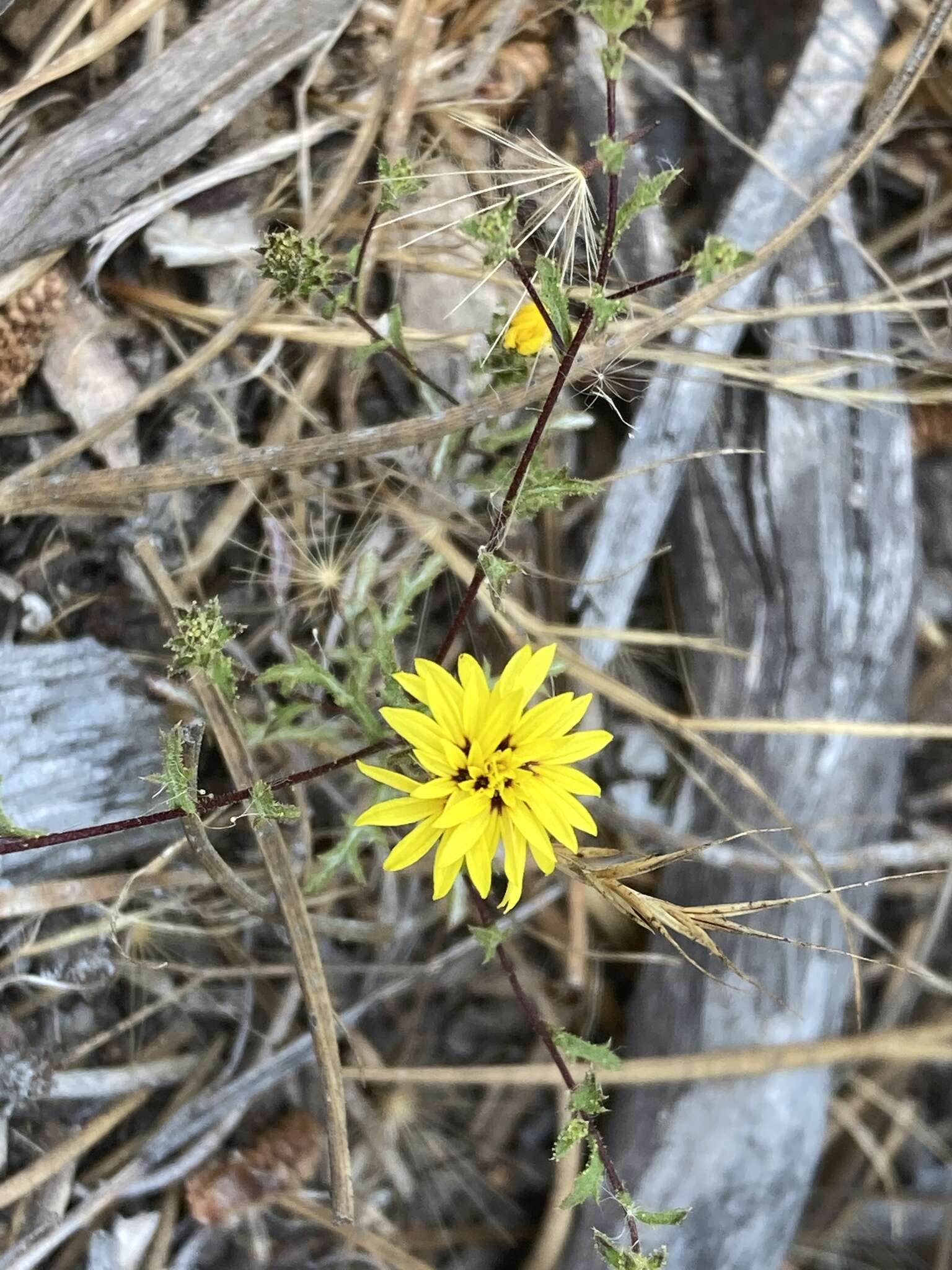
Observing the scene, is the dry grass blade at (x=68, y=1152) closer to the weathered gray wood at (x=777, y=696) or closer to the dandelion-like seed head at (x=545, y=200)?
the weathered gray wood at (x=777, y=696)

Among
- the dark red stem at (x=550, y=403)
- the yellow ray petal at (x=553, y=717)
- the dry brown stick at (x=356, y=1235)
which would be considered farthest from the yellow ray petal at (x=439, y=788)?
the dry brown stick at (x=356, y=1235)

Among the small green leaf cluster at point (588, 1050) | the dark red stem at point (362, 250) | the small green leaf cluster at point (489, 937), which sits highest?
the dark red stem at point (362, 250)

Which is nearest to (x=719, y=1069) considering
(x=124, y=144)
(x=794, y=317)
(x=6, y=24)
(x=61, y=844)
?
(x=61, y=844)

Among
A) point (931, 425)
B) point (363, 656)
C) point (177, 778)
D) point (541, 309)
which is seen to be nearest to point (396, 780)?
point (177, 778)

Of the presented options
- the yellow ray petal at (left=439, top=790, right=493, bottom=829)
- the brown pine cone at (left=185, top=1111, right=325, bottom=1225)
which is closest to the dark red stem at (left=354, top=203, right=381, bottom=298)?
the yellow ray petal at (left=439, top=790, right=493, bottom=829)

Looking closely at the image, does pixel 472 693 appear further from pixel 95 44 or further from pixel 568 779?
pixel 95 44

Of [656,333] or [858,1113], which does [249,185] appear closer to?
[656,333]
